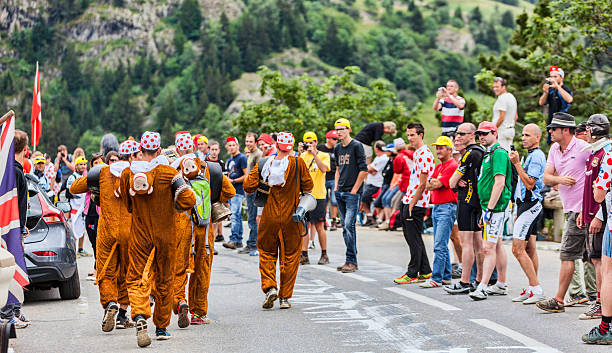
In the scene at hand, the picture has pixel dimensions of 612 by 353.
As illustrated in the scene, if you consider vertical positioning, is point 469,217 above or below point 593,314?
above

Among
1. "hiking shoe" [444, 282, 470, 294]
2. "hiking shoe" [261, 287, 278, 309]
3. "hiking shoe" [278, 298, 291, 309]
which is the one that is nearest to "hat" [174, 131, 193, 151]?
"hiking shoe" [261, 287, 278, 309]

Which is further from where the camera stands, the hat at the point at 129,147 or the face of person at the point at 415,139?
the face of person at the point at 415,139

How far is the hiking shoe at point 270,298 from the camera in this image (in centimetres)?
952

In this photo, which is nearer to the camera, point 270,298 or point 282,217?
point 270,298

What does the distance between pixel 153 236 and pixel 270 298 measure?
2248mm

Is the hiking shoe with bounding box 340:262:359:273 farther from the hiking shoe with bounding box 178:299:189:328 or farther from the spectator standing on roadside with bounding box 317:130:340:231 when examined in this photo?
the hiking shoe with bounding box 178:299:189:328

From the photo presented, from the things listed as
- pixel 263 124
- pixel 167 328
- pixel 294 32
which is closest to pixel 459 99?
pixel 167 328

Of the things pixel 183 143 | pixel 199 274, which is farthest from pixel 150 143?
pixel 199 274

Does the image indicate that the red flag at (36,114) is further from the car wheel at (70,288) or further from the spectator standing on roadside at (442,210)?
the spectator standing on roadside at (442,210)

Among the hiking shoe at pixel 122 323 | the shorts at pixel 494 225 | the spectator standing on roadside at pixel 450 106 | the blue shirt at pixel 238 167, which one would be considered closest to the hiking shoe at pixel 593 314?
the shorts at pixel 494 225

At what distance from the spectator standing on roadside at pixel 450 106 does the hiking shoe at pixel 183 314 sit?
9203 millimetres

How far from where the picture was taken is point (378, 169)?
Answer: 843 inches

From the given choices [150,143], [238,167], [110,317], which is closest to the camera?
[150,143]

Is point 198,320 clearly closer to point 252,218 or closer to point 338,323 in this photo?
point 338,323
